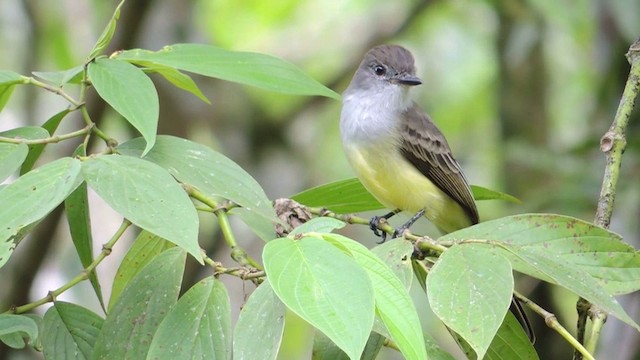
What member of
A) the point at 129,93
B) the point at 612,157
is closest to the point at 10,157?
the point at 129,93

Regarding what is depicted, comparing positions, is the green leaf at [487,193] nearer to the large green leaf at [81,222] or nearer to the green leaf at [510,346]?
the green leaf at [510,346]

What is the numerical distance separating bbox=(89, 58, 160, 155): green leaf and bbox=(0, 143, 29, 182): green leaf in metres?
0.15

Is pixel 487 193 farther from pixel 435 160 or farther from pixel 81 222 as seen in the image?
pixel 435 160

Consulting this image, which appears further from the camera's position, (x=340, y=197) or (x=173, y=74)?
(x=340, y=197)

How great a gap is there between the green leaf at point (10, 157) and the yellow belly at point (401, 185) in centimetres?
187

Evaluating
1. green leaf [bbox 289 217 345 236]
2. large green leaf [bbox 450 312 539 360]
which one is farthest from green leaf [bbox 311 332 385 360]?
green leaf [bbox 289 217 345 236]

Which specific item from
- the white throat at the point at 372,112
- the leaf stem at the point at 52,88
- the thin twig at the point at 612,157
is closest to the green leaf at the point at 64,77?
the leaf stem at the point at 52,88

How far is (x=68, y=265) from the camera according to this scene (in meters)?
5.47

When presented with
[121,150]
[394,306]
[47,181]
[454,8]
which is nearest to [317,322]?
[394,306]

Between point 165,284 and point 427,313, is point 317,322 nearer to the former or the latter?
point 165,284

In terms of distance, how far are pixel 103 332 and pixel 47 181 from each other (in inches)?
12.6

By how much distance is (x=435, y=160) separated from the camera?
362 centimetres

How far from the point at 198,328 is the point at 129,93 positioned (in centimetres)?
39

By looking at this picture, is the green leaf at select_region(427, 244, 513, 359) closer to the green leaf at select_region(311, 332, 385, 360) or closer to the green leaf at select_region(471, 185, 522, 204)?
the green leaf at select_region(311, 332, 385, 360)
